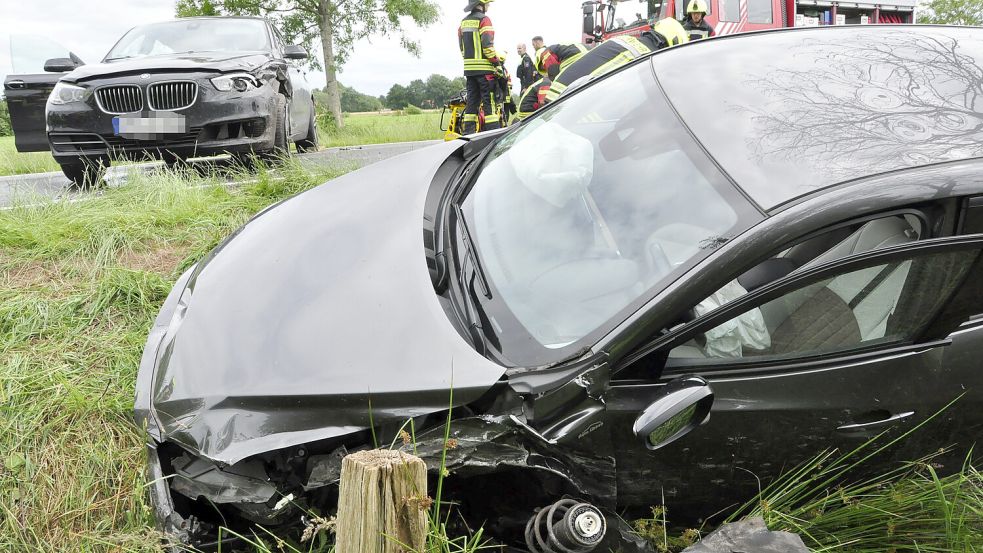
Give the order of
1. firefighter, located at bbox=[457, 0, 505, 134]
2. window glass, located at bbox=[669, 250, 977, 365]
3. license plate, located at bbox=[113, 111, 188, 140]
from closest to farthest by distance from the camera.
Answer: window glass, located at bbox=[669, 250, 977, 365]
license plate, located at bbox=[113, 111, 188, 140]
firefighter, located at bbox=[457, 0, 505, 134]

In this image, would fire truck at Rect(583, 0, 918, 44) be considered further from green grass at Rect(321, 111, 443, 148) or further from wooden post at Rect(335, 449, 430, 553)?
wooden post at Rect(335, 449, 430, 553)

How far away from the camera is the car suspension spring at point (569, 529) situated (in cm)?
138

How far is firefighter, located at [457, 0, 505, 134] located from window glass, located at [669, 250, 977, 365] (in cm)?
643

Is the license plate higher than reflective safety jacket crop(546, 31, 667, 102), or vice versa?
reflective safety jacket crop(546, 31, 667, 102)

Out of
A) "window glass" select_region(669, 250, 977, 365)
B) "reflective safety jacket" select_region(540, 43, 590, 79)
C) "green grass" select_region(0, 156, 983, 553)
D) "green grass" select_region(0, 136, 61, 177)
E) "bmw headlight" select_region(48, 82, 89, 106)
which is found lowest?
"green grass" select_region(0, 156, 983, 553)

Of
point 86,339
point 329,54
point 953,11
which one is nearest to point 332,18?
point 329,54

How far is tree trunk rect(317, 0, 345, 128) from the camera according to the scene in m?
13.6

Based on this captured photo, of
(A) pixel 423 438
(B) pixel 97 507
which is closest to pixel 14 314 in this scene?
(B) pixel 97 507

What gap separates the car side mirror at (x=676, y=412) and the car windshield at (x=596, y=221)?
20 centimetres

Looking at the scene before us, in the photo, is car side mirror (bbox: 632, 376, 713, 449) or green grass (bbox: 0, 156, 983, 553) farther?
green grass (bbox: 0, 156, 983, 553)

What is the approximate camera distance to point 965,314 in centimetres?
167

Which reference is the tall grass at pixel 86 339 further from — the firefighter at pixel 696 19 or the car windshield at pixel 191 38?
the firefighter at pixel 696 19

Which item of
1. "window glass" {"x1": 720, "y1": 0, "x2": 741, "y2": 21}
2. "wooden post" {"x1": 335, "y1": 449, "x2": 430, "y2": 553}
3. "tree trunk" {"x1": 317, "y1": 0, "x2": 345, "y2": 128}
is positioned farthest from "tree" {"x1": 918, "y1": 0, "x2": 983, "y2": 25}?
"wooden post" {"x1": 335, "y1": 449, "x2": 430, "y2": 553}

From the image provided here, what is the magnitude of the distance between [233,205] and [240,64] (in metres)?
1.61
